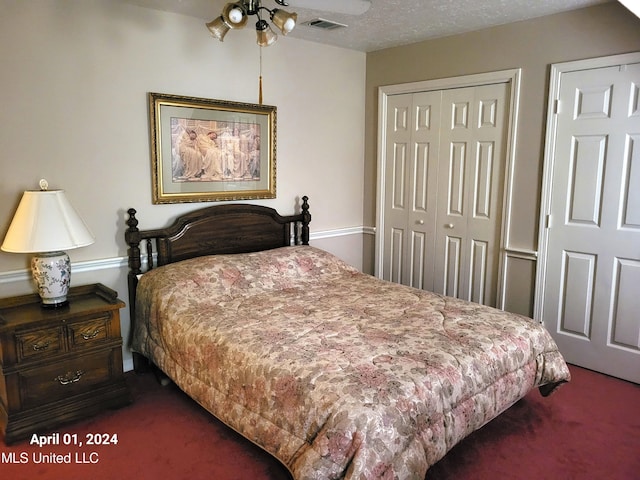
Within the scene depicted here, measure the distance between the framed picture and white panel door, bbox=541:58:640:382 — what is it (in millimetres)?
2087

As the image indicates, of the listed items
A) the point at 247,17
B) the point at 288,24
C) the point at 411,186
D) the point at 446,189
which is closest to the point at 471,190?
the point at 446,189

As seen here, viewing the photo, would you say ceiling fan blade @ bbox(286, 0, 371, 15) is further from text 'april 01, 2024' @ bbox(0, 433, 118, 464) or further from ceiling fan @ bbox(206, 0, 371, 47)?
text 'april 01, 2024' @ bbox(0, 433, 118, 464)

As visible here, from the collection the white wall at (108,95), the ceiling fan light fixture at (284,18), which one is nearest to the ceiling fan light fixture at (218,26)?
the ceiling fan light fixture at (284,18)

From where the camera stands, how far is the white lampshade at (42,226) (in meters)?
2.49

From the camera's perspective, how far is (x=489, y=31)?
3504mm

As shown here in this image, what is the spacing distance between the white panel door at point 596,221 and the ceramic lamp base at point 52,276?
10.2 ft

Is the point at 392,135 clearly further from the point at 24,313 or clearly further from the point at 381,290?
the point at 24,313

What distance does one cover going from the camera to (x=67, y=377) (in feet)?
8.43

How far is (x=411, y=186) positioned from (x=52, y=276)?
9.32 feet

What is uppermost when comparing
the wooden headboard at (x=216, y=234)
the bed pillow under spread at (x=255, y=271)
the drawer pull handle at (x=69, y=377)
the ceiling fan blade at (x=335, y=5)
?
the ceiling fan blade at (x=335, y=5)

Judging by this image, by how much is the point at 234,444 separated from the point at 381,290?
4.39 feet

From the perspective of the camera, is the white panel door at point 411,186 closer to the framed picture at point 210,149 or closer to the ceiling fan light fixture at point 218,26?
the framed picture at point 210,149

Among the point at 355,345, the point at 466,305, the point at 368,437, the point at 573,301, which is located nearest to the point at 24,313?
the point at 355,345

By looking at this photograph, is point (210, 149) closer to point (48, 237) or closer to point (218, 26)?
point (218, 26)
